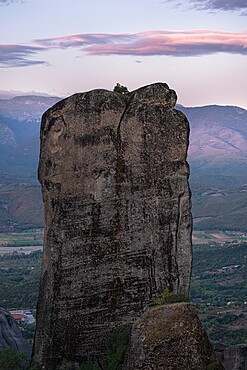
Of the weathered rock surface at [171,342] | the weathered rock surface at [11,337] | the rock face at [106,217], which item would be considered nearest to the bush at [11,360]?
the rock face at [106,217]

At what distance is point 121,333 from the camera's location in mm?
27703

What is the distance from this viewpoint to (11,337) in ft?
120

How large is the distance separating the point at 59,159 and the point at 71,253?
3513mm

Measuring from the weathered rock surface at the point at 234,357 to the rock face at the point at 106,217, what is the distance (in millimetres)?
3212

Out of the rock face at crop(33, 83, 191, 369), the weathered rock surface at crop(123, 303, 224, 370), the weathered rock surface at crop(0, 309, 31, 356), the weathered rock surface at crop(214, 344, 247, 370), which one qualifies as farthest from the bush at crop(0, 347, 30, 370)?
the weathered rock surface at crop(214, 344, 247, 370)

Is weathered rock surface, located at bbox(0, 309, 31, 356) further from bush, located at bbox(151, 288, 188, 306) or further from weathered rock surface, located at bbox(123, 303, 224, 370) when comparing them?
weathered rock surface, located at bbox(123, 303, 224, 370)

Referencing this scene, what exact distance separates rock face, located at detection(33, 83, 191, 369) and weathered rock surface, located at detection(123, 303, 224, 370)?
6304mm

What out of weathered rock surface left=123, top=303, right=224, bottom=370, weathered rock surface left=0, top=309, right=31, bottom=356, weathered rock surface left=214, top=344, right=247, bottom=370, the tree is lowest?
weathered rock surface left=0, top=309, right=31, bottom=356

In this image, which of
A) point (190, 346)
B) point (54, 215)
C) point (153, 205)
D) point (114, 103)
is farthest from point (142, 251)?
point (190, 346)

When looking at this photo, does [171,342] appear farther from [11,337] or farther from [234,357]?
[11,337]

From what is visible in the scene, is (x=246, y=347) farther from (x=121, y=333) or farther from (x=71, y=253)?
(x=71, y=253)

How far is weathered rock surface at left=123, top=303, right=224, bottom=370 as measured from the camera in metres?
21.5

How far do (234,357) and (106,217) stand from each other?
737 centimetres

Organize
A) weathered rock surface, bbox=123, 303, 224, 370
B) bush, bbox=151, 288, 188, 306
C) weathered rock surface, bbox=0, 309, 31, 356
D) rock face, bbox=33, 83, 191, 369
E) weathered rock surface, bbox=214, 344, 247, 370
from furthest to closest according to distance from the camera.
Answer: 1. weathered rock surface, bbox=0, 309, 31, 356
2. weathered rock surface, bbox=214, 344, 247, 370
3. rock face, bbox=33, 83, 191, 369
4. bush, bbox=151, 288, 188, 306
5. weathered rock surface, bbox=123, 303, 224, 370
